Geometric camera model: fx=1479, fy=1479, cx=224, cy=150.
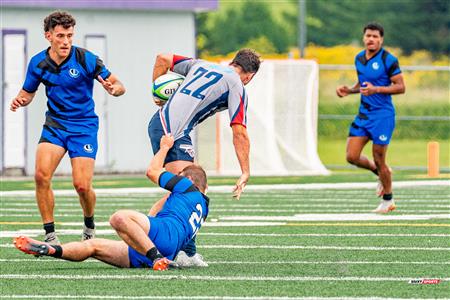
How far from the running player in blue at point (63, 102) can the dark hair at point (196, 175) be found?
1.57 metres

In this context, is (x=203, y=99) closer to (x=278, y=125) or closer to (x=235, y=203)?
(x=235, y=203)

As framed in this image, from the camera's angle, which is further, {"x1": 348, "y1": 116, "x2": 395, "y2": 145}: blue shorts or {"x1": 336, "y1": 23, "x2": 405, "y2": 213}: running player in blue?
{"x1": 348, "y1": 116, "x2": 395, "y2": 145}: blue shorts

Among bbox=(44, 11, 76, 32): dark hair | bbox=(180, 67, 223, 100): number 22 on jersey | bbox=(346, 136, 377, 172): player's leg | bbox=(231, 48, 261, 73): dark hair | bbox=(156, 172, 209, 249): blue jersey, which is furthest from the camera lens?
bbox=(346, 136, 377, 172): player's leg

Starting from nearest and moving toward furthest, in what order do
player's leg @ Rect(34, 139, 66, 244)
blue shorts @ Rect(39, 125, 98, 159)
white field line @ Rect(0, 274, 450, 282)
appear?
white field line @ Rect(0, 274, 450, 282)
player's leg @ Rect(34, 139, 66, 244)
blue shorts @ Rect(39, 125, 98, 159)

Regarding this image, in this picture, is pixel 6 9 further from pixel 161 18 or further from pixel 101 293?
pixel 101 293

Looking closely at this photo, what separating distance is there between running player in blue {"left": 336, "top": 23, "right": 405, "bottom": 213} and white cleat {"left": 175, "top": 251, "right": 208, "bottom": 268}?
5.90m

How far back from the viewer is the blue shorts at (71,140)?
12.4 metres

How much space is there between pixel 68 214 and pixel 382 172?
353cm

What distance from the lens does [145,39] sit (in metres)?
25.5

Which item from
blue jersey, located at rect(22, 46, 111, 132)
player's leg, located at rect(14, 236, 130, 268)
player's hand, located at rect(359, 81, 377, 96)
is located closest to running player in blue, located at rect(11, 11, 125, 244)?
blue jersey, located at rect(22, 46, 111, 132)

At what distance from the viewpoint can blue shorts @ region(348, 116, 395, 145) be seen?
16.7m

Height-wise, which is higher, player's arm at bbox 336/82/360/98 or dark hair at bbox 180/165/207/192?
player's arm at bbox 336/82/360/98

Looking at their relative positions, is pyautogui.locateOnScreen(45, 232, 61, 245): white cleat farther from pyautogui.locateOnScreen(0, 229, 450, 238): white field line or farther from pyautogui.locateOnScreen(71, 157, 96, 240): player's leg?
pyautogui.locateOnScreen(0, 229, 450, 238): white field line

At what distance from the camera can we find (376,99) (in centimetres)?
1686
